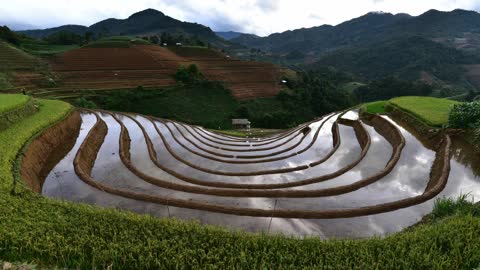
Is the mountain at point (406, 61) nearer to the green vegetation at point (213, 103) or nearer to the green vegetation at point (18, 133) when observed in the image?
the green vegetation at point (213, 103)

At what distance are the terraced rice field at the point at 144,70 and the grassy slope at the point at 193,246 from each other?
42.7 m

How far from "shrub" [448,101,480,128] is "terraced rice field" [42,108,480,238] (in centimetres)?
122

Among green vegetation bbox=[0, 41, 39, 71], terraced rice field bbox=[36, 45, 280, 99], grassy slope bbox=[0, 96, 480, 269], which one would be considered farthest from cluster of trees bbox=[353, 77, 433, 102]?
grassy slope bbox=[0, 96, 480, 269]

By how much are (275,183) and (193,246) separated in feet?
22.6

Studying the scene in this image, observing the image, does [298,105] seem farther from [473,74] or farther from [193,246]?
[473,74]

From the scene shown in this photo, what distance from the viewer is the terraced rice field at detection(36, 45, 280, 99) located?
5169cm

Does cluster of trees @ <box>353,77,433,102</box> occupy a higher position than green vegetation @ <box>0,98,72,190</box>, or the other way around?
cluster of trees @ <box>353,77,433,102</box>

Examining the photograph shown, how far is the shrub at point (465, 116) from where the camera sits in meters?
13.8

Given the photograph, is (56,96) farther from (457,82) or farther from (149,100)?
(457,82)

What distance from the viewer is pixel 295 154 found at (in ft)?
57.2

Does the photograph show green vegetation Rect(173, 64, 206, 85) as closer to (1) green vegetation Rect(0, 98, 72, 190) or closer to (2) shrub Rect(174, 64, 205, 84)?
(2) shrub Rect(174, 64, 205, 84)

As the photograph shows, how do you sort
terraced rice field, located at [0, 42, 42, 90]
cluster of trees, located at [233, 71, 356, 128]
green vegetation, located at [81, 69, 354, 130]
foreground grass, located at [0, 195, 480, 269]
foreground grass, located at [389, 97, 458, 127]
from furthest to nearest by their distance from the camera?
cluster of trees, located at [233, 71, 356, 128] < green vegetation, located at [81, 69, 354, 130] < terraced rice field, located at [0, 42, 42, 90] < foreground grass, located at [389, 97, 458, 127] < foreground grass, located at [0, 195, 480, 269]

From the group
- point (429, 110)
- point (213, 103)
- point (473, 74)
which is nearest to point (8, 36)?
point (213, 103)

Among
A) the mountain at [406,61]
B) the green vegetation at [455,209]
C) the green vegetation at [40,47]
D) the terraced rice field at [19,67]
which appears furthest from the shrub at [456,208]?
the mountain at [406,61]
